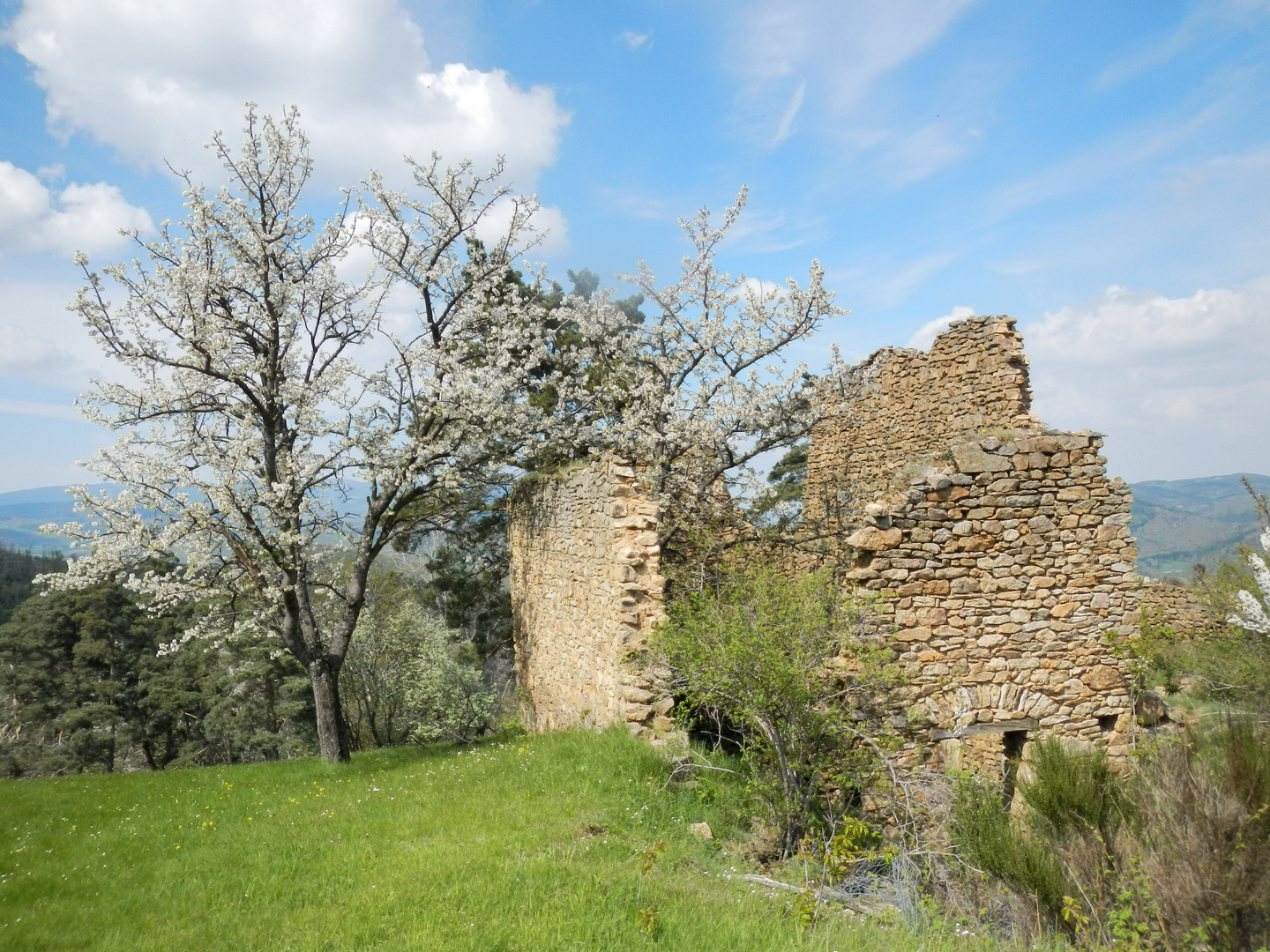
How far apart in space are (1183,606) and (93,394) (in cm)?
1889

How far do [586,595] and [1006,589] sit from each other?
5400 millimetres

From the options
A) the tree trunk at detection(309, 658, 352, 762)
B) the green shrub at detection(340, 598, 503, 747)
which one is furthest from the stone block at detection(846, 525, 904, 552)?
the green shrub at detection(340, 598, 503, 747)

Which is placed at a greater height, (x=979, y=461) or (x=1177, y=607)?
(x=979, y=461)

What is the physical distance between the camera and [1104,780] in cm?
527

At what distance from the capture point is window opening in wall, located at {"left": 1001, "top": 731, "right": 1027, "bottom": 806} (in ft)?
21.0

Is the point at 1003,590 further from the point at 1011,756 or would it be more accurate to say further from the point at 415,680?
the point at 415,680

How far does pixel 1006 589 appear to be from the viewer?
6527 mm

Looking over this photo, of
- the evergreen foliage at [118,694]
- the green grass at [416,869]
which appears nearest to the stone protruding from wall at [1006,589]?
the green grass at [416,869]

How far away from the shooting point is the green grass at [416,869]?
4090 millimetres

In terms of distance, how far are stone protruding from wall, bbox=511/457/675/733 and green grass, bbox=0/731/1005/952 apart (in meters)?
0.71

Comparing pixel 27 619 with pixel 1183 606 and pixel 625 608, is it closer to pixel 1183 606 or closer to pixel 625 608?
pixel 625 608

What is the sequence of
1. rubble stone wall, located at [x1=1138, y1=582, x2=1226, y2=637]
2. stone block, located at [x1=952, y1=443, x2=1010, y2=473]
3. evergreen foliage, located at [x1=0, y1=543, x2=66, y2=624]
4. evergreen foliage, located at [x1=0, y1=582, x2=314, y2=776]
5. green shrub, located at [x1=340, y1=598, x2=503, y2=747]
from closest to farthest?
stone block, located at [x1=952, y1=443, x2=1010, y2=473], rubble stone wall, located at [x1=1138, y1=582, x2=1226, y2=637], green shrub, located at [x1=340, y1=598, x2=503, y2=747], evergreen foliage, located at [x1=0, y1=582, x2=314, y2=776], evergreen foliage, located at [x1=0, y1=543, x2=66, y2=624]

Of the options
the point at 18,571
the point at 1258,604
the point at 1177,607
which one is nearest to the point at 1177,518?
the point at 1177,607

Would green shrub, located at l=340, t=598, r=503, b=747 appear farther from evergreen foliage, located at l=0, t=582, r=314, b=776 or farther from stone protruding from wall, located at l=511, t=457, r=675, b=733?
stone protruding from wall, located at l=511, t=457, r=675, b=733
